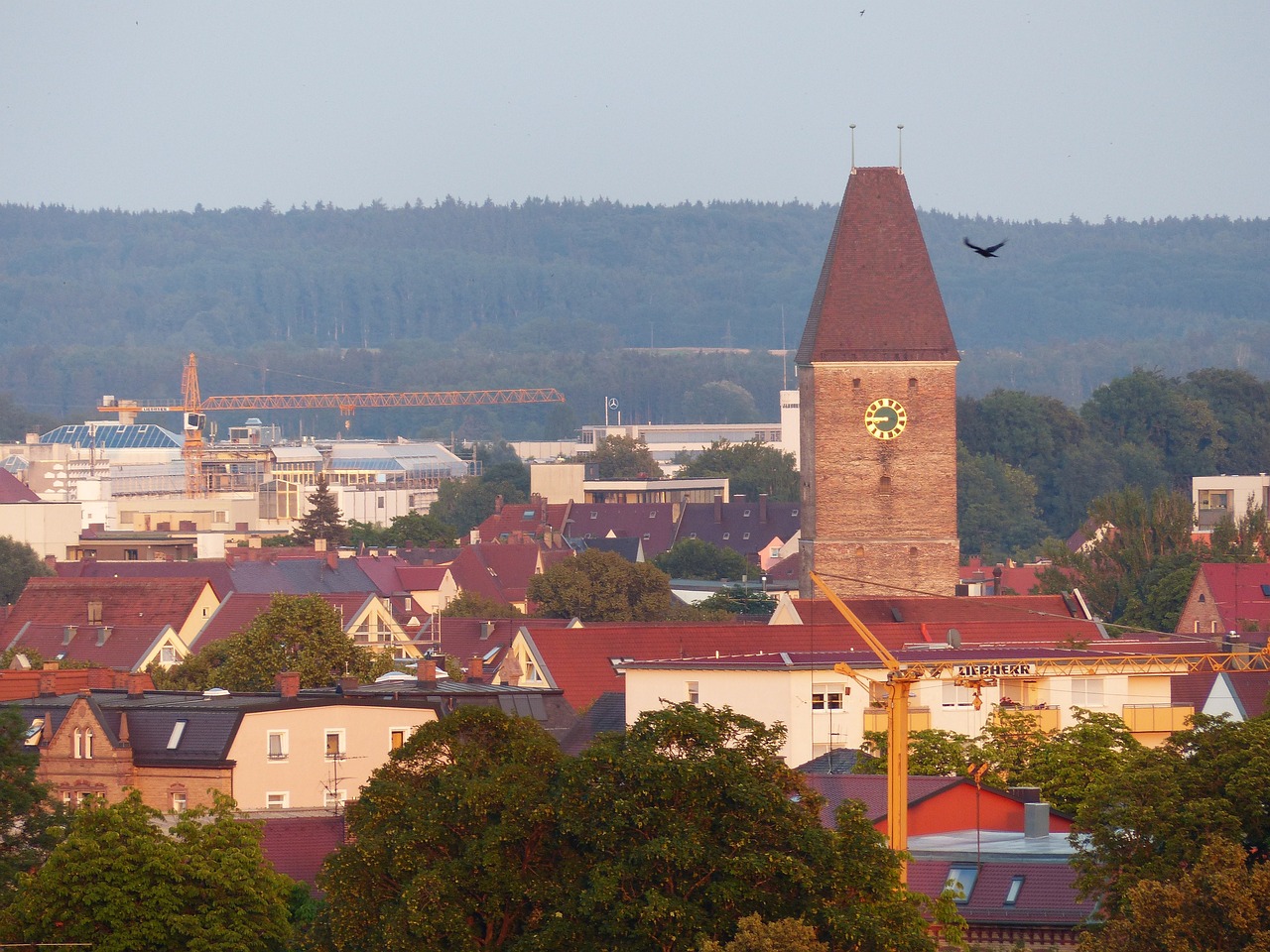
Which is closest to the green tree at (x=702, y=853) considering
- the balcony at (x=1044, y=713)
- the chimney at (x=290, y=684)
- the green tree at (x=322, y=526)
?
the chimney at (x=290, y=684)

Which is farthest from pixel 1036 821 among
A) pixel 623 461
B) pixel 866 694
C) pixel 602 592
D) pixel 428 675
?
pixel 623 461

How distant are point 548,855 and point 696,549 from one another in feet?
284

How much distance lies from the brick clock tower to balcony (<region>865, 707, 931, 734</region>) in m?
24.5

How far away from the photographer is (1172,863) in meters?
29.6

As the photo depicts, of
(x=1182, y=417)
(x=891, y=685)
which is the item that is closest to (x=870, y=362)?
(x=891, y=685)

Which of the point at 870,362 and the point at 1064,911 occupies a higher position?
the point at 870,362

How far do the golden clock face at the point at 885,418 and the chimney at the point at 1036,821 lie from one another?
1569 inches

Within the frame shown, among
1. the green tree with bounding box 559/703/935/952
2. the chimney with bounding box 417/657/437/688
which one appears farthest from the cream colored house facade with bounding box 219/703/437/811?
the green tree with bounding box 559/703/935/952

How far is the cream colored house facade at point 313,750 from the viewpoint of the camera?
4441 cm

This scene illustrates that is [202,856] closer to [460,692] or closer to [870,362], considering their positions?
[460,692]

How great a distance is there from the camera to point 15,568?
9519 cm

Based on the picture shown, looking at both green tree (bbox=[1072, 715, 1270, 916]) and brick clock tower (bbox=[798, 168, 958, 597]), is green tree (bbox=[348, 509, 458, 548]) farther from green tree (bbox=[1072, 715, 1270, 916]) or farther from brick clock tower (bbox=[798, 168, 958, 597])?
green tree (bbox=[1072, 715, 1270, 916])

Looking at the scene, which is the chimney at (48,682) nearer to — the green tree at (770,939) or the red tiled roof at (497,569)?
the green tree at (770,939)

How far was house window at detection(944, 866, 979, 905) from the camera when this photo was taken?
106 feet
